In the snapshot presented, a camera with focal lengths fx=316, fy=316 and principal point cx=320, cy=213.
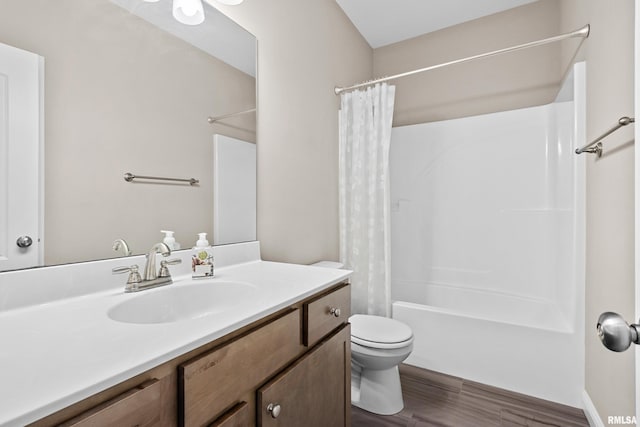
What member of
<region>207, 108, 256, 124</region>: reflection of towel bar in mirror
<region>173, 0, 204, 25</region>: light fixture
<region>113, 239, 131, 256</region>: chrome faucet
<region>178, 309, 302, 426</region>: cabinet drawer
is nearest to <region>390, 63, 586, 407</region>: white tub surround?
<region>178, 309, 302, 426</region>: cabinet drawer

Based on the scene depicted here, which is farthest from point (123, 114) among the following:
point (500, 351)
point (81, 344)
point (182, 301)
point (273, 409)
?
point (500, 351)

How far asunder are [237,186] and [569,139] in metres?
2.30

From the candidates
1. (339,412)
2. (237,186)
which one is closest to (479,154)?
(237,186)

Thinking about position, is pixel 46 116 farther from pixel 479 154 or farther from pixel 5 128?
pixel 479 154

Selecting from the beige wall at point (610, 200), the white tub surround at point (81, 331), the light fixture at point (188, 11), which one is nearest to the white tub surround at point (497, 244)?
the beige wall at point (610, 200)

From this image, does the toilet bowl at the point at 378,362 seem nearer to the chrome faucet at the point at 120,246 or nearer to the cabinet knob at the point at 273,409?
the cabinet knob at the point at 273,409

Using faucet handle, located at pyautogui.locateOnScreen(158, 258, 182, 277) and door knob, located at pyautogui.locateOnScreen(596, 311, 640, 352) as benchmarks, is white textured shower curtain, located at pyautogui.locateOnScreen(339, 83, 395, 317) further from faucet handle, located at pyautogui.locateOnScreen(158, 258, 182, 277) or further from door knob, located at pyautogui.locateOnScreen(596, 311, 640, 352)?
door knob, located at pyautogui.locateOnScreen(596, 311, 640, 352)

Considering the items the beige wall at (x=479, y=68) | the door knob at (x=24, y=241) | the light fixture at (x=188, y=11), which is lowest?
the door knob at (x=24, y=241)

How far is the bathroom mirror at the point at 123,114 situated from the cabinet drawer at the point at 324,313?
59cm

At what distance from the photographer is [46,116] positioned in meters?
0.87

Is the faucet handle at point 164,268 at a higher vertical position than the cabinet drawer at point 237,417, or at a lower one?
higher

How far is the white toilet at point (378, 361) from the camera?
1561 mm

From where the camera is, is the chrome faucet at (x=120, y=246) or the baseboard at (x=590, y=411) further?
the baseboard at (x=590, y=411)

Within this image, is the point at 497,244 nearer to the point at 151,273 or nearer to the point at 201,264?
the point at 201,264
